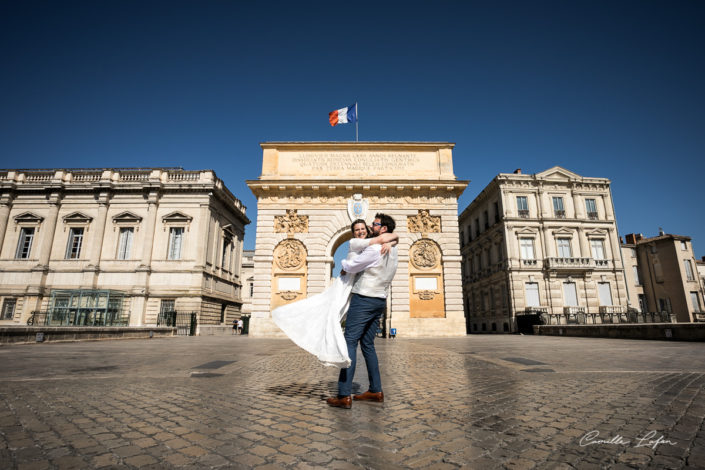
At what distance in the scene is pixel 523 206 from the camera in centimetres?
2928

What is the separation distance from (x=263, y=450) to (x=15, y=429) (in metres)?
1.68

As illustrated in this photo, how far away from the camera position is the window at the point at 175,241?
86.1 ft

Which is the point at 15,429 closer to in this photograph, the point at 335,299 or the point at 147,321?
the point at 335,299

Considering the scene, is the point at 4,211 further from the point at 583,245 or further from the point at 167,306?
the point at 583,245

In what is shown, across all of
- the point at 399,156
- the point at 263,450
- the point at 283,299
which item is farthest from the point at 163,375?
the point at 399,156

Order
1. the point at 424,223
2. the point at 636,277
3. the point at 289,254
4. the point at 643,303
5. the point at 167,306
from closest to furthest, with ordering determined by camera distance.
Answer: the point at 289,254 → the point at 424,223 → the point at 167,306 → the point at 643,303 → the point at 636,277

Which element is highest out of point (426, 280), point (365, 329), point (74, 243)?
point (74, 243)

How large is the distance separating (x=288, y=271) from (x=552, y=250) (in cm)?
2105

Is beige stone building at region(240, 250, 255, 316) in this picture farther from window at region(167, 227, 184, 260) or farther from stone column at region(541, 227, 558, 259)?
stone column at region(541, 227, 558, 259)

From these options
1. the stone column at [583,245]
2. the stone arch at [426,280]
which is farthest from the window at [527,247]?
the stone arch at [426,280]

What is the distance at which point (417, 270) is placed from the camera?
63.6ft

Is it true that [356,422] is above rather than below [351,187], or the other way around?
below

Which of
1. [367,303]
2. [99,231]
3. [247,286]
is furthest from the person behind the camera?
[247,286]

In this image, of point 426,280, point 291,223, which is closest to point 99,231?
point 291,223
